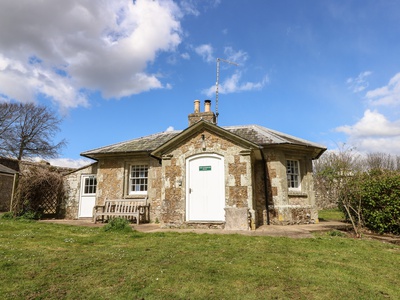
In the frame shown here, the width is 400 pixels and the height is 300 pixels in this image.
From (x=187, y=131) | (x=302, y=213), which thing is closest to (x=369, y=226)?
(x=302, y=213)

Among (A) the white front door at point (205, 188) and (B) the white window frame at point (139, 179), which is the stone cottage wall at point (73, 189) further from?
(A) the white front door at point (205, 188)

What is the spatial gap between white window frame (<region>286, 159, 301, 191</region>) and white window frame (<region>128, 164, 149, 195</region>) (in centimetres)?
759

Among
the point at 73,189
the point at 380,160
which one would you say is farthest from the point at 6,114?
the point at 380,160

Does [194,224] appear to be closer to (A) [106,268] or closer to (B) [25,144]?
(A) [106,268]

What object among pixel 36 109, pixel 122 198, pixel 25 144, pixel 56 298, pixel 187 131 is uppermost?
pixel 36 109

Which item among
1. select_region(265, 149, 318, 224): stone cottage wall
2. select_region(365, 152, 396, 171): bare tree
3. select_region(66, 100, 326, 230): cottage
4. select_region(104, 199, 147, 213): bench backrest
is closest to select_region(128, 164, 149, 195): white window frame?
select_region(66, 100, 326, 230): cottage

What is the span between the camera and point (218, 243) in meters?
7.09

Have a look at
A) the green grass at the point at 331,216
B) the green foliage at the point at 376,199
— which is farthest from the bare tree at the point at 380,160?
the green foliage at the point at 376,199

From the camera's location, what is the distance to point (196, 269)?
4.88m

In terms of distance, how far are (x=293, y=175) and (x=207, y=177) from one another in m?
5.56

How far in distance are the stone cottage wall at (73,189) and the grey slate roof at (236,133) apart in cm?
122

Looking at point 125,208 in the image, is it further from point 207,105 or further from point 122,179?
point 207,105

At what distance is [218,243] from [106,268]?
3.15 metres

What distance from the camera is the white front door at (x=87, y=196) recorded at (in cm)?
1526
